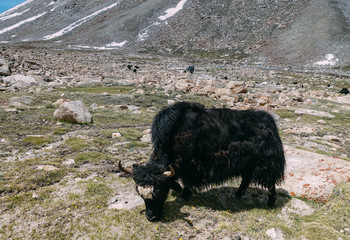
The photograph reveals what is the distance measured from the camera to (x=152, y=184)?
188 inches

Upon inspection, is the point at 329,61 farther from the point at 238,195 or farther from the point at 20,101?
the point at 20,101

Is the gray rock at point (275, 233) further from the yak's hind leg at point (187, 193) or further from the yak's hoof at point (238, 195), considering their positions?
→ the yak's hind leg at point (187, 193)

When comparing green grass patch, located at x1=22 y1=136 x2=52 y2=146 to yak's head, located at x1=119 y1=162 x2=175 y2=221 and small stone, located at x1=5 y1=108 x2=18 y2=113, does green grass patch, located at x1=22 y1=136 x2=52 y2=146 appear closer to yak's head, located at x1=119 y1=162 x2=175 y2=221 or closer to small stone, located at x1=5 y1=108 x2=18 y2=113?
small stone, located at x1=5 y1=108 x2=18 y2=113

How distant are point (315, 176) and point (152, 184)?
15.9 feet

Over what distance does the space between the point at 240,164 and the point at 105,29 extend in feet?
427

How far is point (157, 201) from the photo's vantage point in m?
4.91

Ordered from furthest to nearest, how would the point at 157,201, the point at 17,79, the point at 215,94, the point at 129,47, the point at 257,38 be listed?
the point at 129,47
the point at 257,38
the point at 215,94
the point at 17,79
the point at 157,201

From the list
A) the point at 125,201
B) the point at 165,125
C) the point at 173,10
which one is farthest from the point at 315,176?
the point at 173,10

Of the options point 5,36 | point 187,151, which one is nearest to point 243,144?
point 187,151

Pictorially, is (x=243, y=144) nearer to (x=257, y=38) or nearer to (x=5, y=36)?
(x=257, y=38)

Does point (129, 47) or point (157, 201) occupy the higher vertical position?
point (157, 201)

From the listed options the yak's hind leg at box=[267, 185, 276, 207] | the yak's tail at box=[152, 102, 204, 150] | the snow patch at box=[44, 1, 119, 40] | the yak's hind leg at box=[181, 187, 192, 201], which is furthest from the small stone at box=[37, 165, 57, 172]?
the snow patch at box=[44, 1, 119, 40]

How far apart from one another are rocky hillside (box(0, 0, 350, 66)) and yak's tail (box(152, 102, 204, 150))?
86.0 meters

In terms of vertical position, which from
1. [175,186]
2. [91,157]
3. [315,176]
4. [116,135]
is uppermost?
[91,157]
